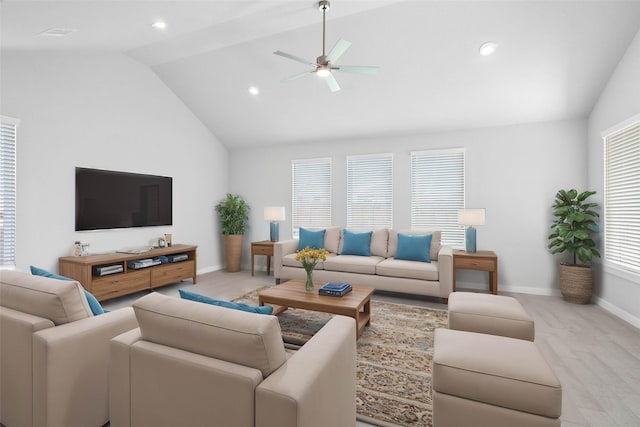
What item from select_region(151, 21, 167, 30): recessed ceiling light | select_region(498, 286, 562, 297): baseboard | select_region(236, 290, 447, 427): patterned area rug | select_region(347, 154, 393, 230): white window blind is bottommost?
select_region(236, 290, 447, 427): patterned area rug

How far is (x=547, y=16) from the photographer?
10.3 ft

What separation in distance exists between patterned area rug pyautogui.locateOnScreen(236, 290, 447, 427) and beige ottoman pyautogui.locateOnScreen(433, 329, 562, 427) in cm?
36

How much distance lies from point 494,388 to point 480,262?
3070 millimetres

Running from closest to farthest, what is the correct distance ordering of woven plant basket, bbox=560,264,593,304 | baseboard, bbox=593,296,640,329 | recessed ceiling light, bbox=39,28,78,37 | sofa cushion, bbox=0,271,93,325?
sofa cushion, bbox=0,271,93,325 < recessed ceiling light, bbox=39,28,78,37 < baseboard, bbox=593,296,640,329 < woven plant basket, bbox=560,264,593,304

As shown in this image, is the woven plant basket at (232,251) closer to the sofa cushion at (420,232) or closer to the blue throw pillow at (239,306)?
the sofa cushion at (420,232)

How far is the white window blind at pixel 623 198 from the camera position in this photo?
3.37 m

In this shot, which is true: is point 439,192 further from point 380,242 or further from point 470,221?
point 380,242

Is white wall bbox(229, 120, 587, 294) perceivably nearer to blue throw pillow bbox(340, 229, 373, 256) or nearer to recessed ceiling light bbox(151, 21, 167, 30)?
blue throw pillow bbox(340, 229, 373, 256)

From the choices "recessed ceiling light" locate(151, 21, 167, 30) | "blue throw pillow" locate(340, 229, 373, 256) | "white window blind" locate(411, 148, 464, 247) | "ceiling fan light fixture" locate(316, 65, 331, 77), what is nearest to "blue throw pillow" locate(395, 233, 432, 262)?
"blue throw pillow" locate(340, 229, 373, 256)

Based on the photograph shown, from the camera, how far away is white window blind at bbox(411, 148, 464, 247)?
16.5ft

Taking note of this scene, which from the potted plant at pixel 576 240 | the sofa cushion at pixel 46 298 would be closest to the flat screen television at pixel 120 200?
the sofa cushion at pixel 46 298

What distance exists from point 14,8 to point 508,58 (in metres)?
4.86

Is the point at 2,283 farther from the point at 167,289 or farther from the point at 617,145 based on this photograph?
the point at 617,145

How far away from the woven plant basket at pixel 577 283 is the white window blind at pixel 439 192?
1399mm
